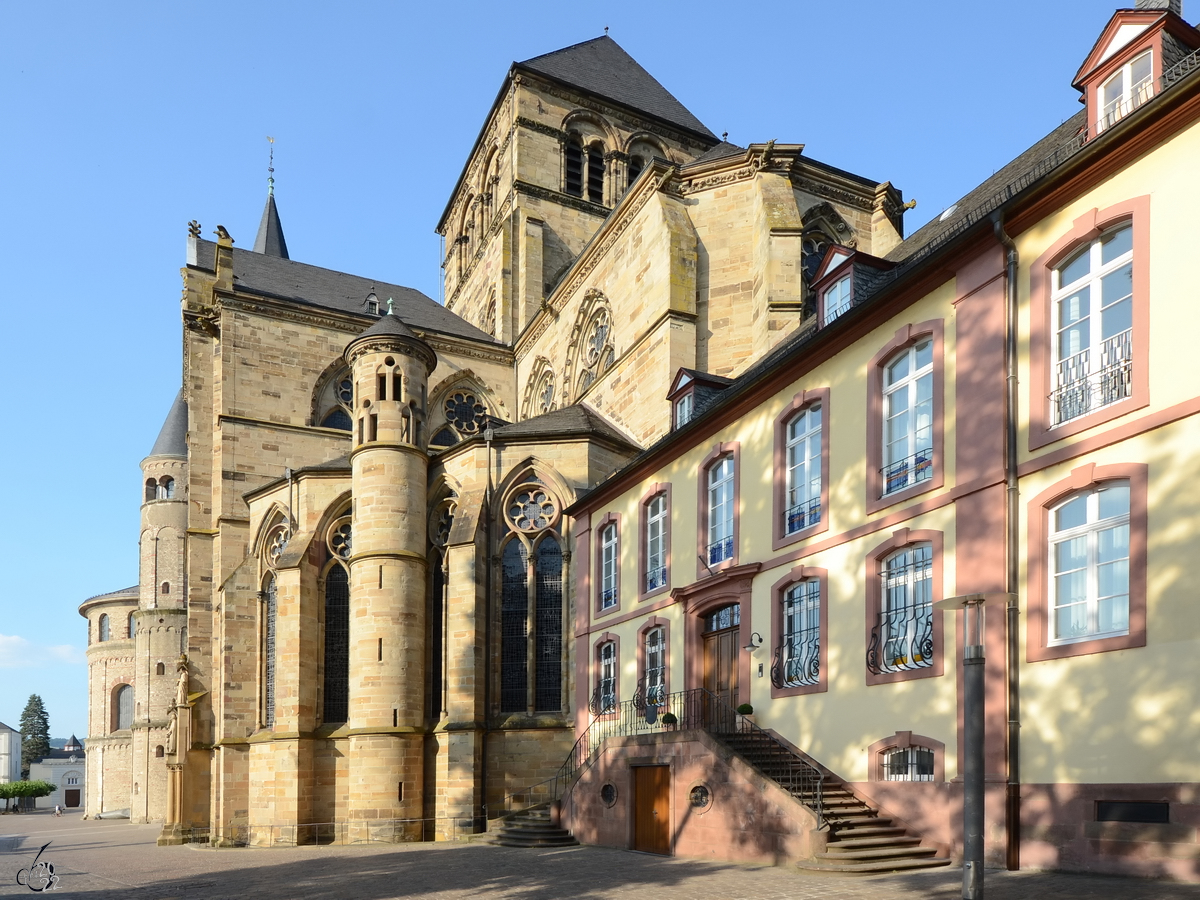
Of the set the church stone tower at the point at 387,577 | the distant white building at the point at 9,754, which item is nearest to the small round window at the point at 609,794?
the church stone tower at the point at 387,577

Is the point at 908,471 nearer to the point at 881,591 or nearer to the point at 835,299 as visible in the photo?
the point at 881,591

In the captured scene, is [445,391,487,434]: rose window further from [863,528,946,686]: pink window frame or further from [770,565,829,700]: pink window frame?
[863,528,946,686]: pink window frame

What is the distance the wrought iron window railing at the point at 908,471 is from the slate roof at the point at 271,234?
159 feet

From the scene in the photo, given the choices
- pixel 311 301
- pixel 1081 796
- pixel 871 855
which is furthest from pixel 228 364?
pixel 1081 796

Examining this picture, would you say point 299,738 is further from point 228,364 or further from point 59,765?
point 59,765

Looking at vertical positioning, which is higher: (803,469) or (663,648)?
(803,469)

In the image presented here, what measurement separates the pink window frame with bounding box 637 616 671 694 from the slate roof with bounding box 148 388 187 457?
34.4 metres

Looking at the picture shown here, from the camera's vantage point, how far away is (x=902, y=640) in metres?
12.8

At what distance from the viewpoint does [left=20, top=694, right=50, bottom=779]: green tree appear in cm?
10356

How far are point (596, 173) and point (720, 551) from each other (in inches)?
1011

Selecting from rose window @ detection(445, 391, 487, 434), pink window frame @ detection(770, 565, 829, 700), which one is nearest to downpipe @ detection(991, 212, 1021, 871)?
pink window frame @ detection(770, 565, 829, 700)

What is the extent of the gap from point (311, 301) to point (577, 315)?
9850mm

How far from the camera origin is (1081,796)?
9898 mm
